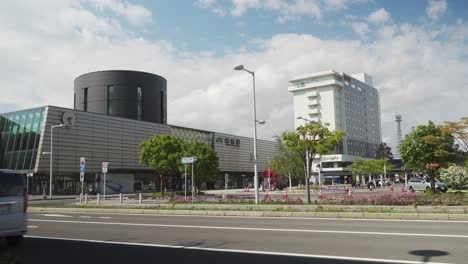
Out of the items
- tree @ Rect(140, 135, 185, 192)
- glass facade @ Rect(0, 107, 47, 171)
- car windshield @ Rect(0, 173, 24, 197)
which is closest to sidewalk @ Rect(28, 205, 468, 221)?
car windshield @ Rect(0, 173, 24, 197)

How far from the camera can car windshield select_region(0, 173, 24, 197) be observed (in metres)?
10.8

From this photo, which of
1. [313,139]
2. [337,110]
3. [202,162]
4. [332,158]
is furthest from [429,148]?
[337,110]

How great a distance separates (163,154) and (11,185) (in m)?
37.1

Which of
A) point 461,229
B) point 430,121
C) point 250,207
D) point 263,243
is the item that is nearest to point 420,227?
point 461,229

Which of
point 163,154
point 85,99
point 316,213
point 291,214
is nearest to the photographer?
point 316,213

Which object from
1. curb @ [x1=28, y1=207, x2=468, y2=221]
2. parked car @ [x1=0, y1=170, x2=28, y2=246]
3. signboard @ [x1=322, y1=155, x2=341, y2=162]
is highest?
signboard @ [x1=322, y1=155, x2=341, y2=162]

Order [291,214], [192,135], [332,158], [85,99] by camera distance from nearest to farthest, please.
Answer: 1. [291,214]
2. [192,135]
3. [85,99]
4. [332,158]

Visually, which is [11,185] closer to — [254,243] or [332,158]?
[254,243]

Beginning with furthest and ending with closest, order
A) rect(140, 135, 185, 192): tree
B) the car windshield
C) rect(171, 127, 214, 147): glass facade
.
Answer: rect(171, 127, 214, 147): glass facade
rect(140, 135, 185, 192): tree
the car windshield

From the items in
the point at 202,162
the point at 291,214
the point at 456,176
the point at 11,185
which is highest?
the point at 202,162

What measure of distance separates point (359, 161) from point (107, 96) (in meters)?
52.1

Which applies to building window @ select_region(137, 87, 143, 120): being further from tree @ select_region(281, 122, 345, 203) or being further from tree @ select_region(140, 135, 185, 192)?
tree @ select_region(281, 122, 345, 203)

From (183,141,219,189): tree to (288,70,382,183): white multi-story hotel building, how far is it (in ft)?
238

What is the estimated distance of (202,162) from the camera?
48094 mm
